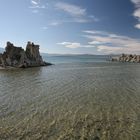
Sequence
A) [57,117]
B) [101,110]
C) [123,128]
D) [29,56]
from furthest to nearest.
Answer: [29,56], [101,110], [57,117], [123,128]

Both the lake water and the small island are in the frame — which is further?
the small island

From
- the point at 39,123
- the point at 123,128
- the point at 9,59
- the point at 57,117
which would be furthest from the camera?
the point at 9,59

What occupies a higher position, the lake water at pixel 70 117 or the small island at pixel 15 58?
the small island at pixel 15 58

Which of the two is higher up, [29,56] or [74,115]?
[29,56]

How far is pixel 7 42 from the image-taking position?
73.1 m

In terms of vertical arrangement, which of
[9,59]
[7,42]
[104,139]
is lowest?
[104,139]

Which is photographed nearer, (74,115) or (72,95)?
(74,115)

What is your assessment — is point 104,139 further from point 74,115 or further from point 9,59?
→ point 9,59

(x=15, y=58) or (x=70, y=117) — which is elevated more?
(x=15, y=58)

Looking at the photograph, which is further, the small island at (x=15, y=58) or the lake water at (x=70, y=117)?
the small island at (x=15, y=58)

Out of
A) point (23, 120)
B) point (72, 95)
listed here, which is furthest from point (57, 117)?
point (72, 95)

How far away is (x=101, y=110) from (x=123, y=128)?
3.95 meters

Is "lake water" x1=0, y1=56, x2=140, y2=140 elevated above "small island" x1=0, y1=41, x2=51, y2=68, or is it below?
below

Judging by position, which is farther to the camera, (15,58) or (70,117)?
(15,58)
